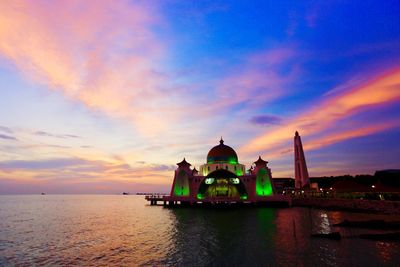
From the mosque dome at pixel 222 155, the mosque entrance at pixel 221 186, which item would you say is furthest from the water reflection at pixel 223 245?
the mosque dome at pixel 222 155

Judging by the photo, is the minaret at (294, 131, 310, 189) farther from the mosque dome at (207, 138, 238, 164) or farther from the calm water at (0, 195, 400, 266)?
the calm water at (0, 195, 400, 266)

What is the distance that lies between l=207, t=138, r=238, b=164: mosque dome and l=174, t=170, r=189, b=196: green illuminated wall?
37.7ft

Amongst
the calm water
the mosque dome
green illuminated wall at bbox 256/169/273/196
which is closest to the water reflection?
the calm water

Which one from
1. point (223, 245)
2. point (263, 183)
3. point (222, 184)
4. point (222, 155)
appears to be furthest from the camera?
point (222, 155)

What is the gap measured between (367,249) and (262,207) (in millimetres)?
55494

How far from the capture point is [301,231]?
38.0 m

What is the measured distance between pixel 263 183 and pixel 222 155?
15.8 meters

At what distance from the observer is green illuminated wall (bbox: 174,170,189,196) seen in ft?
294

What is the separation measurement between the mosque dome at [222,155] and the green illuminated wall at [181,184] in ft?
37.7

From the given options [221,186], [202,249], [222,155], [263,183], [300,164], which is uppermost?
[222,155]

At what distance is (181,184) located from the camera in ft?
296

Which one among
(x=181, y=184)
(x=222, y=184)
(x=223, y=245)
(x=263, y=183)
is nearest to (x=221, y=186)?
(x=222, y=184)

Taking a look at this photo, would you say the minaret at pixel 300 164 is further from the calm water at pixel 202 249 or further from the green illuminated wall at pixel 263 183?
the calm water at pixel 202 249

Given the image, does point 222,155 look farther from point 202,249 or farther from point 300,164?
point 202,249
